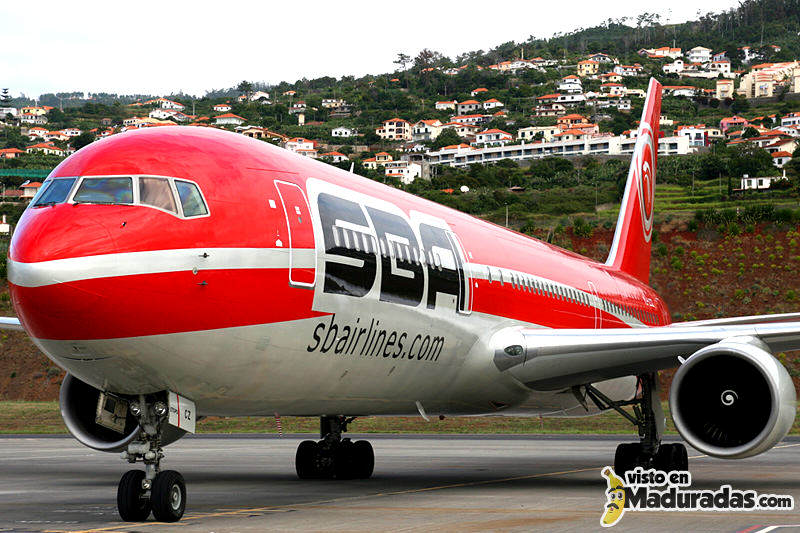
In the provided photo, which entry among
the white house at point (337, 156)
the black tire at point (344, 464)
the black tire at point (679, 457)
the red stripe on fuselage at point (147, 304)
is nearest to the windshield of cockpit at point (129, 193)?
the red stripe on fuselage at point (147, 304)

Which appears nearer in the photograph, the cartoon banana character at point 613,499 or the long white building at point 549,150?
the cartoon banana character at point 613,499

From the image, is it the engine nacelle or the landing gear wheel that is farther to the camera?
the landing gear wheel

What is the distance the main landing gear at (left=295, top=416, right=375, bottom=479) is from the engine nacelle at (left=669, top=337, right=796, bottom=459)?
6.76 metres

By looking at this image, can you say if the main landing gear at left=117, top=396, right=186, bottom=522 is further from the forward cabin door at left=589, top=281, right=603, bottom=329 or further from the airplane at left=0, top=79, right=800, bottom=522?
the forward cabin door at left=589, top=281, right=603, bottom=329

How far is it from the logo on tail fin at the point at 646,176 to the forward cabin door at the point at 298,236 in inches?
618

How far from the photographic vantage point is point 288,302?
10.7m

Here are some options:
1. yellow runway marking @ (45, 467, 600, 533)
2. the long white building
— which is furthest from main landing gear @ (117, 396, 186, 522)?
the long white building

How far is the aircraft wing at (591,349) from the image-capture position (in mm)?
14641

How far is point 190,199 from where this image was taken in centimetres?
1007

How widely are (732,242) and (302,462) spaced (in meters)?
55.1

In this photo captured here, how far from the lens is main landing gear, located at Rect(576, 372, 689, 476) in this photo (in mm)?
17906

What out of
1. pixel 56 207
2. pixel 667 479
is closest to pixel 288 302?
pixel 56 207

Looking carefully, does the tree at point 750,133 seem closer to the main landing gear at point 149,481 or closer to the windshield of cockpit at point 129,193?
the windshield of cockpit at point 129,193

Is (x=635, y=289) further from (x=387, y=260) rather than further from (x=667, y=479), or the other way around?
(x=387, y=260)
